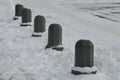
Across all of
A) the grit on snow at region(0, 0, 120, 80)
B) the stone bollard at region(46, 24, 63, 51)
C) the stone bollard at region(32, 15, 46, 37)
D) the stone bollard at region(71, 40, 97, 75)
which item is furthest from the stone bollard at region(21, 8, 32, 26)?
the stone bollard at region(71, 40, 97, 75)

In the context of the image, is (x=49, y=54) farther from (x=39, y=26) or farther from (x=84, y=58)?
(x=39, y=26)

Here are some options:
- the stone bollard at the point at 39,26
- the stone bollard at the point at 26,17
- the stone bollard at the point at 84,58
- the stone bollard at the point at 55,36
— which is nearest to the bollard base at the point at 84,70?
the stone bollard at the point at 84,58

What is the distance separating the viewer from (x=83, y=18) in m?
17.0

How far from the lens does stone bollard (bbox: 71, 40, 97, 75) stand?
6715mm

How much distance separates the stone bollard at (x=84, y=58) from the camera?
6715 mm

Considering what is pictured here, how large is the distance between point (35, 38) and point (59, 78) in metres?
4.27

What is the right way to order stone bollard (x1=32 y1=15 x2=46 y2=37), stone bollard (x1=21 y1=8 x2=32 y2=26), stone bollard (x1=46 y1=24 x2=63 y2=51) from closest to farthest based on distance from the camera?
stone bollard (x1=46 y1=24 x2=63 y2=51)
stone bollard (x1=32 y1=15 x2=46 y2=37)
stone bollard (x1=21 y1=8 x2=32 y2=26)

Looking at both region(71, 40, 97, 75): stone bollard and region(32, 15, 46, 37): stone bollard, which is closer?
region(71, 40, 97, 75): stone bollard

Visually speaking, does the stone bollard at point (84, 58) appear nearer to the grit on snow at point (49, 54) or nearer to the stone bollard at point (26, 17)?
the grit on snow at point (49, 54)

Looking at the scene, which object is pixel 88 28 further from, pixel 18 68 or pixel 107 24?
pixel 18 68

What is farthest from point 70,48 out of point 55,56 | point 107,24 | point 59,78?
point 107,24

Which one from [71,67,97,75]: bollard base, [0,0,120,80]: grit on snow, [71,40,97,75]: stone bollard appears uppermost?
[71,40,97,75]: stone bollard

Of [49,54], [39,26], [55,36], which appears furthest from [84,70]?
[39,26]

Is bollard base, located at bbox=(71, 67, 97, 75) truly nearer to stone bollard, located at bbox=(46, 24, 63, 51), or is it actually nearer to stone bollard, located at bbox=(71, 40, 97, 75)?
stone bollard, located at bbox=(71, 40, 97, 75)
